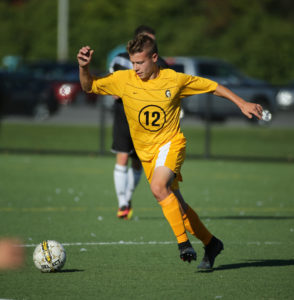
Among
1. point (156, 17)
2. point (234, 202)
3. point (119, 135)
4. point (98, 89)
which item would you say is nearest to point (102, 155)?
point (234, 202)

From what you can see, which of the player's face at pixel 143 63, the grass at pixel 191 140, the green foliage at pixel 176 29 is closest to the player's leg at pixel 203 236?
the player's face at pixel 143 63

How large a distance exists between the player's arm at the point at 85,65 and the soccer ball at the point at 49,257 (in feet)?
4.56

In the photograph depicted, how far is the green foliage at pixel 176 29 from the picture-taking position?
41.3m

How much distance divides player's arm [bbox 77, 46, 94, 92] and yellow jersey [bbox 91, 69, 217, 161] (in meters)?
0.08

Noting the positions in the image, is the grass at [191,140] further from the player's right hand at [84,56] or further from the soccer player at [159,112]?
the player's right hand at [84,56]

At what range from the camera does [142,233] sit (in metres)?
9.05

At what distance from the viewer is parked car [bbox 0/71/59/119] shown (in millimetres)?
25312

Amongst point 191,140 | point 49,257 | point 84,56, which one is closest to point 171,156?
point 84,56

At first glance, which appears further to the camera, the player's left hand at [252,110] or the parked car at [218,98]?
the parked car at [218,98]

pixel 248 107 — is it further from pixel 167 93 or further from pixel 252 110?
pixel 167 93

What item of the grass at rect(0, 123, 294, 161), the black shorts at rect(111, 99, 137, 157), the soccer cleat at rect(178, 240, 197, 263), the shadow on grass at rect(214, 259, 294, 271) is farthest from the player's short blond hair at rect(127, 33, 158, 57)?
the grass at rect(0, 123, 294, 161)

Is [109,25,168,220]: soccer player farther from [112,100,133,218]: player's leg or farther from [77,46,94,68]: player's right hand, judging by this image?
[77,46,94,68]: player's right hand

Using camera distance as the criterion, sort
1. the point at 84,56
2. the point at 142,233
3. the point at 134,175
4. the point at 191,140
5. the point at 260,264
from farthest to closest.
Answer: the point at 191,140, the point at 134,175, the point at 142,233, the point at 260,264, the point at 84,56

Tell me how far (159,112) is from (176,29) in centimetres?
4113
